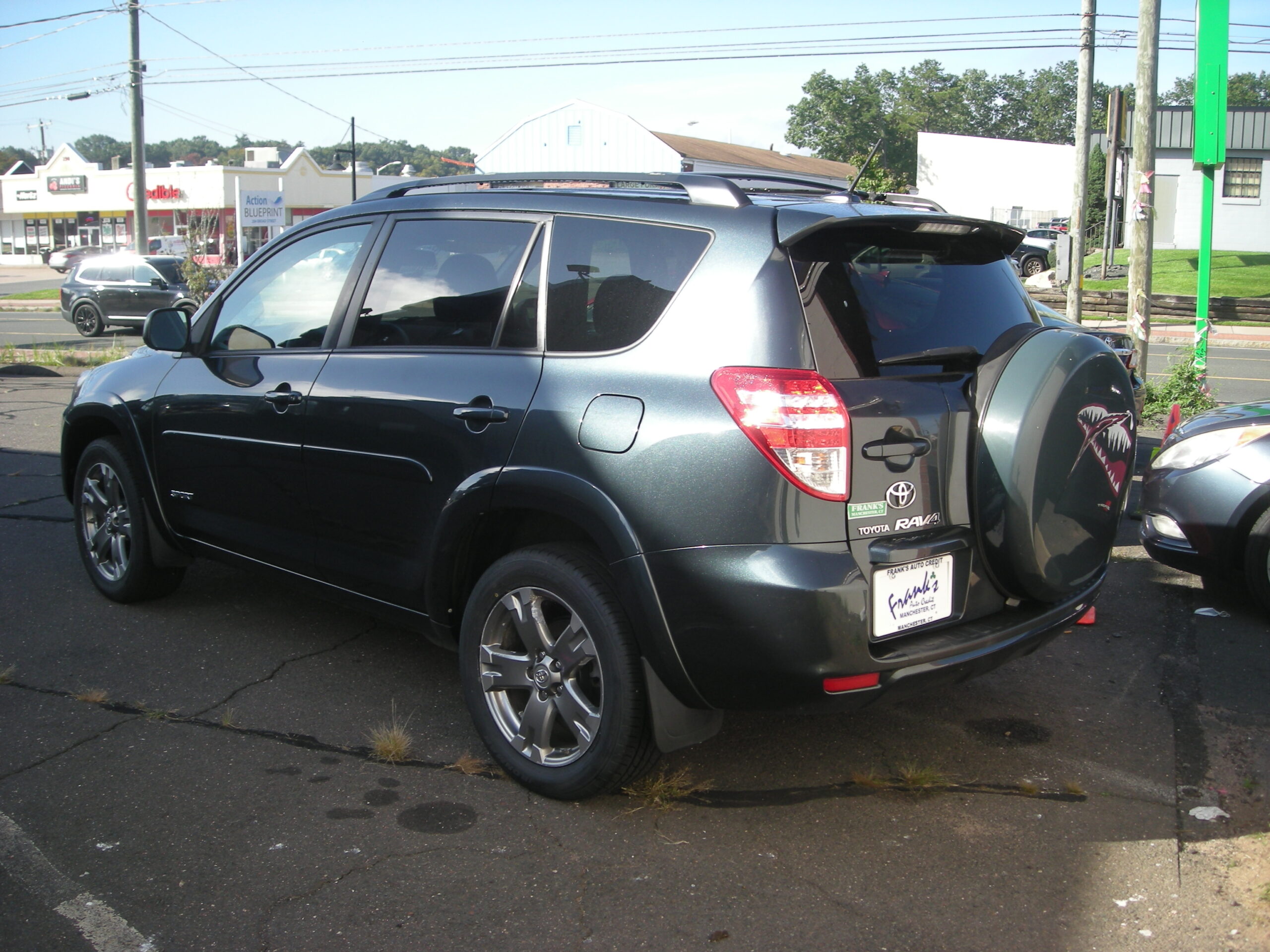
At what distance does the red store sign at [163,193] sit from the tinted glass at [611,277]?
63.3 metres

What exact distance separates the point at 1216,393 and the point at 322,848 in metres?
11.8

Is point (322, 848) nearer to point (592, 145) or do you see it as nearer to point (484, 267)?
point (484, 267)

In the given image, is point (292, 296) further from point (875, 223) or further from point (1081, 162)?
point (1081, 162)

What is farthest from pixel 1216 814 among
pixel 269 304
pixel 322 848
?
pixel 269 304

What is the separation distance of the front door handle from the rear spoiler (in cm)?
199

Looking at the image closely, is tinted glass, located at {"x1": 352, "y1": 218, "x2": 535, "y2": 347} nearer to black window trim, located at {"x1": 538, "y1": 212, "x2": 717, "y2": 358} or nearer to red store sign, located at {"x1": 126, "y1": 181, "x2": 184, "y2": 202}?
black window trim, located at {"x1": 538, "y1": 212, "x2": 717, "y2": 358}

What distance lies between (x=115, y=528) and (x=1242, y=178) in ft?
137

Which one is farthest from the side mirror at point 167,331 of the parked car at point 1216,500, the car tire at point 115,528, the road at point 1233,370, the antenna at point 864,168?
the road at point 1233,370

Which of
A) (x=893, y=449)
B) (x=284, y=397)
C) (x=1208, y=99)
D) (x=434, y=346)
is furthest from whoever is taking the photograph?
(x=1208, y=99)

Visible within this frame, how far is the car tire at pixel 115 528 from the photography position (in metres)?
4.96

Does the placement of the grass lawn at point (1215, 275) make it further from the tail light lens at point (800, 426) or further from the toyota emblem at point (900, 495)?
the tail light lens at point (800, 426)

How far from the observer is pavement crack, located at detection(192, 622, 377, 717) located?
411cm

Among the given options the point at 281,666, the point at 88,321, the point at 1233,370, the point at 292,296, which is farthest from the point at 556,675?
the point at 88,321

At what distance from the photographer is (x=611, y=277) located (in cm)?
330
